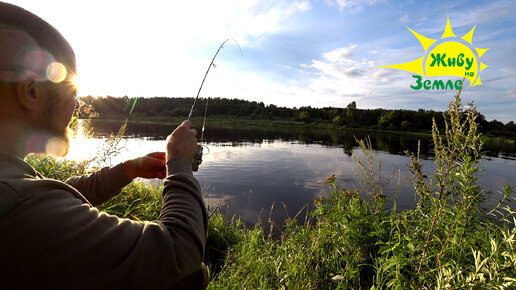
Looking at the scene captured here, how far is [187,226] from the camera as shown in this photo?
121 cm

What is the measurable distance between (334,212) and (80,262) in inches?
173

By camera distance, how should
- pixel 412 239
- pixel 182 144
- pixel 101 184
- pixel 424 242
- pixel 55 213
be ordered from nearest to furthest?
pixel 55 213 < pixel 182 144 < pixel 101 184 < pixel 424 242 < pixel 412 239

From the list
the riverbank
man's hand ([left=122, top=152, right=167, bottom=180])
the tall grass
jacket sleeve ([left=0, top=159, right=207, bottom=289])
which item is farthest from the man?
the riverbank

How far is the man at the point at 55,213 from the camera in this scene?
887mm

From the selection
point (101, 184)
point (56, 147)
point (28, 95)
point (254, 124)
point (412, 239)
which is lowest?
point (412, 239)

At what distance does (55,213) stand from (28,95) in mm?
524

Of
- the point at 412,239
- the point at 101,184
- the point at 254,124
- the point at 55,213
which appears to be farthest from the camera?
the point at 254,124

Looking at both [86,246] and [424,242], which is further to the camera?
[424,242]

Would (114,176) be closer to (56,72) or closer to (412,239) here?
(56,72)

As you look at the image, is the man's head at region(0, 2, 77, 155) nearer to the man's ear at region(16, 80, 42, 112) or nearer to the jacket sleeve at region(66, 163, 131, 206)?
the man's ear at region(16, 80, 42, 112)

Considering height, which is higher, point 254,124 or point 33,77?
point 254,124

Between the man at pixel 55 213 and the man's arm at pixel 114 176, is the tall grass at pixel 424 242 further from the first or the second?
the man at pixel 55 213

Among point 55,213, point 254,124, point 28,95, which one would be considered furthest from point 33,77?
point 254,124

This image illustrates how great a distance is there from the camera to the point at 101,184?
2.09m
